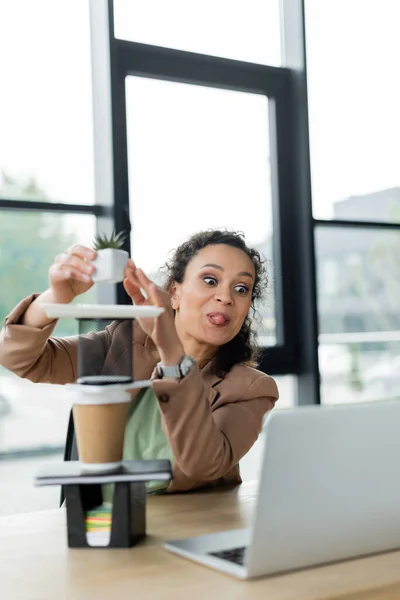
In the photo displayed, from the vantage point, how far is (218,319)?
1743mm

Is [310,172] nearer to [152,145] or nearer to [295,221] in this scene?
[295,221]

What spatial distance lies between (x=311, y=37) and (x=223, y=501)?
2337mm

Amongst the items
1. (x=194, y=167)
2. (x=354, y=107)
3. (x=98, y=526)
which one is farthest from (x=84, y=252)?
(x=354, y=107)

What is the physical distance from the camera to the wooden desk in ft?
3.00

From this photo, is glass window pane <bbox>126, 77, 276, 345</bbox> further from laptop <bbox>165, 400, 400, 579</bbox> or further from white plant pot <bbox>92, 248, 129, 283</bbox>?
laptop <bbox>165, 400, 400, 579</bbox>

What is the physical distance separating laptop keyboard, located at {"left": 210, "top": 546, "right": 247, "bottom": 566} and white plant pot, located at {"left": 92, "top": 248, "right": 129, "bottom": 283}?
0.41m

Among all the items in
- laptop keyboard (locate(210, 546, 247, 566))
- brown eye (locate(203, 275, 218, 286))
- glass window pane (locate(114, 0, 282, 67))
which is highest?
glass window pane (locate(114, 0, 282, 67))

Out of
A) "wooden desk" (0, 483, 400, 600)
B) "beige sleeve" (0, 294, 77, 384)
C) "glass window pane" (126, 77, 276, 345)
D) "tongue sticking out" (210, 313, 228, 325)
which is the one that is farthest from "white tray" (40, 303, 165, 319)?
"glass window pane" (126, 77, 276, 345)

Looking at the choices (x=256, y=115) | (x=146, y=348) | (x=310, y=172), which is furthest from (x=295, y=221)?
(x=146, y=348)

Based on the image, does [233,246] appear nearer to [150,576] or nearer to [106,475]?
[106,475]

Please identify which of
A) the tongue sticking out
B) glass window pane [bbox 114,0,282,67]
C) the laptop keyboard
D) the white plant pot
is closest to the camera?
the laptop keyboard

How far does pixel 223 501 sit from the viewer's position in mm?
1451

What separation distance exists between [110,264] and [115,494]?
33 cm

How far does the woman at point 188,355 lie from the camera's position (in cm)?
137
